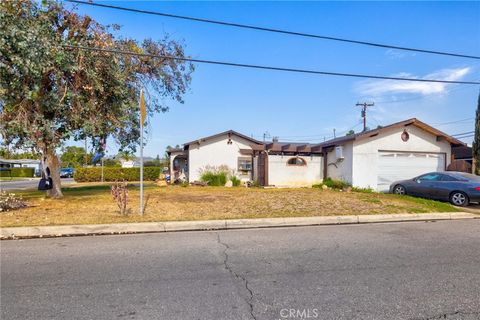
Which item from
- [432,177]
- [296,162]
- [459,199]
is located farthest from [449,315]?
[296,162]

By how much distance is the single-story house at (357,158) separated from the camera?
18.1 meters

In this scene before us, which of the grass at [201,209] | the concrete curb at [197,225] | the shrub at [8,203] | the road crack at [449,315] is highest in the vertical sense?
the shrub at [8,203]

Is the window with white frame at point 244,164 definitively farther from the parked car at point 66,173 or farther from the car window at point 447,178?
the parked car at point 66,173

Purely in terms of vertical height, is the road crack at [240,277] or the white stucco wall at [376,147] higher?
the white stucco wall at [376,147]

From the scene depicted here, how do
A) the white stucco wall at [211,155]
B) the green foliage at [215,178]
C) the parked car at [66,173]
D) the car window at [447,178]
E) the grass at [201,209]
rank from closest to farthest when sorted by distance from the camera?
the grass at [201,209], the car window at [447,178], the green foliage at [215,178], the white stucco wall at [211,155], the parked car at [66,173]

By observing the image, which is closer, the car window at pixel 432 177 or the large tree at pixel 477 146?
the car window at pixel 432 177

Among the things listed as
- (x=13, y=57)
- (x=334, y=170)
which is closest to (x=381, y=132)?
(x=334, y=170)

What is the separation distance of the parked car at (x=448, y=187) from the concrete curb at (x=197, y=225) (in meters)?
3.10

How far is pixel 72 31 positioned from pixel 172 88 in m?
5.69

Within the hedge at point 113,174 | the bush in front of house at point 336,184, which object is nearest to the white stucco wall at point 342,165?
the bush in front of house at point 336,184

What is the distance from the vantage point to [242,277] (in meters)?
4.57

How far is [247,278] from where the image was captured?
4531mm

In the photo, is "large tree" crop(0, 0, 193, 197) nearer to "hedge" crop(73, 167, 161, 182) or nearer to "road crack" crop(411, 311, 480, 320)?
"road crack" crop(411, 311, 480, 320)

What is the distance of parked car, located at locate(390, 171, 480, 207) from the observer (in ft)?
40.8
